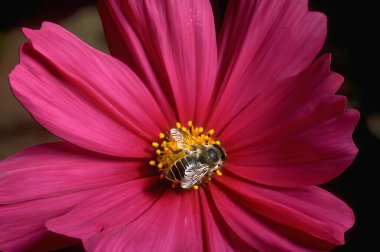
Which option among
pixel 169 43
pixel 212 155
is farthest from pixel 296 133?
pixel 169 43

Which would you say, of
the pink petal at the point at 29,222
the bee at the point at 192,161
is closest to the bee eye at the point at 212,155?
the bee at the point at 192,161

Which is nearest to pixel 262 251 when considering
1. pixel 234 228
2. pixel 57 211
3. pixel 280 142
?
pixel 234 228

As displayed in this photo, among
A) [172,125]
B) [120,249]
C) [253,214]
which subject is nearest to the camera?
[120,249]

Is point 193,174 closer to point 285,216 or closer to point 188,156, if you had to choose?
point 188,156

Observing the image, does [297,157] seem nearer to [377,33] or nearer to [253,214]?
[253,214]

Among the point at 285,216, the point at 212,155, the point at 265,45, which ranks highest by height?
the point at 265,45

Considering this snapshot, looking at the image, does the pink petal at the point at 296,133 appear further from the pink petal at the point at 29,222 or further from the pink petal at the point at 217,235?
the pink petal at the point at 29,222
